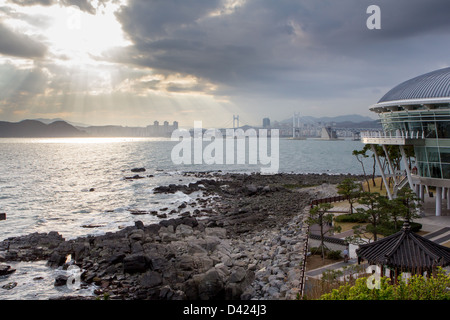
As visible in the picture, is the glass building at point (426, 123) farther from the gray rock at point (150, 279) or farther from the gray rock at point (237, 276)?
the gray rock at point (150, 279)

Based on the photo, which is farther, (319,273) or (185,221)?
(185,221)

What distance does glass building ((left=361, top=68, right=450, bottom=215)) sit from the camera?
28.8m

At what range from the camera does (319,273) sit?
750 inches

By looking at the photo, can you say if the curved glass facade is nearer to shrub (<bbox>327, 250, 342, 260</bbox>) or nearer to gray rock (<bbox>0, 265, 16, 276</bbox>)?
shrub (<bbox>327, 250, 342, 260</bbox>)

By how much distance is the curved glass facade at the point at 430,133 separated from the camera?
94.8 ft

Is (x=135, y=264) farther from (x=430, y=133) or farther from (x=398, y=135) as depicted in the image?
(x=430, y=133)

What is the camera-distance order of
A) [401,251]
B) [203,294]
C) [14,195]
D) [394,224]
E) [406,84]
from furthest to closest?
[14,195] → [406,84] → [394,224] → [203,294] → [401,251]

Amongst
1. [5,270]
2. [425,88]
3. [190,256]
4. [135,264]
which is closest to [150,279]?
[135,264]

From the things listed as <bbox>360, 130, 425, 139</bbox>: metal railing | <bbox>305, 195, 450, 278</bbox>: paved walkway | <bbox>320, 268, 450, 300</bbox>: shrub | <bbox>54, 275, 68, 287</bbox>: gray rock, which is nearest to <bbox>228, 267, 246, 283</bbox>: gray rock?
<bbox>305, 195, 450, 278</bbox>: paved walkway

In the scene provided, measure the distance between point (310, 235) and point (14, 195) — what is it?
51270 mm

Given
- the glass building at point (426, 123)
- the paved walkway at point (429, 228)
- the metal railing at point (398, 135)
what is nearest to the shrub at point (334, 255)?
the paved walkway at point (429, 228)
